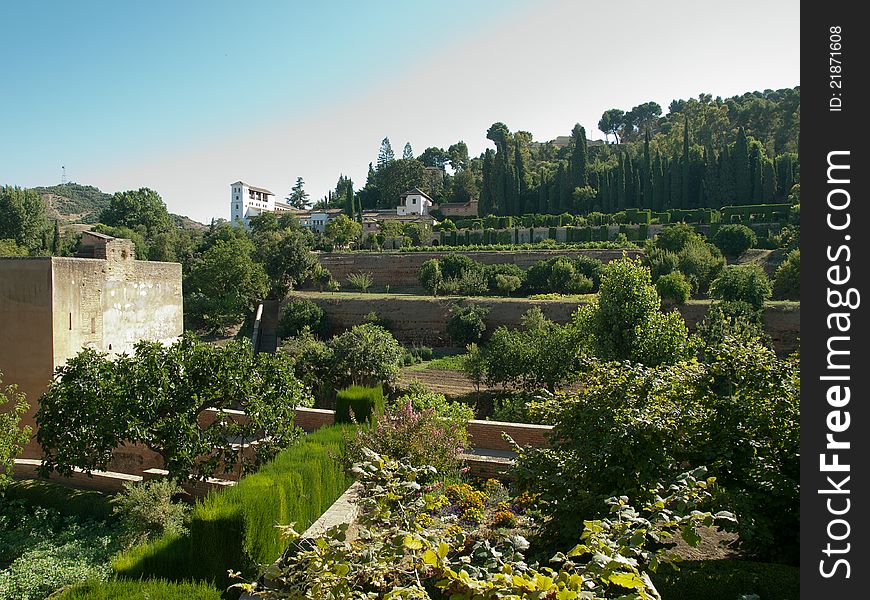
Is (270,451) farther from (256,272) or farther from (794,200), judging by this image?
(794,200)

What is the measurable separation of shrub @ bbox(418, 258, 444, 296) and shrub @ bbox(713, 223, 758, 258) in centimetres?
1804

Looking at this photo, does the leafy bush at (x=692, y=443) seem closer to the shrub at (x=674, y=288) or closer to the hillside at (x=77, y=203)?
the shrub at (x=674, y=288)

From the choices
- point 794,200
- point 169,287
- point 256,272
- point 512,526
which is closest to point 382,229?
point 256,272

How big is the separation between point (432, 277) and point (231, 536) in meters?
32.4

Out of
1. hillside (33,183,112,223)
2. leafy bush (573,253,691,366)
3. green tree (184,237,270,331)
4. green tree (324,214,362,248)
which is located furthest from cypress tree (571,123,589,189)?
hillside (33,183,112,223)

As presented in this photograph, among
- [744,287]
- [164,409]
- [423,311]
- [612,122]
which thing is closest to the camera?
[164,409]

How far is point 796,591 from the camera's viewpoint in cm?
350

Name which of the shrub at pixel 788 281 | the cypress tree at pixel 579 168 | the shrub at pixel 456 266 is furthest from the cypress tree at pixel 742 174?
the shrub at pixel 456 266

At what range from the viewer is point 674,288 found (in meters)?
27.3

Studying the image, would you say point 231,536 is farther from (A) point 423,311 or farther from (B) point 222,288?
(B) point 222,288

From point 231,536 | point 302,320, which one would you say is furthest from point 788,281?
point 231,536

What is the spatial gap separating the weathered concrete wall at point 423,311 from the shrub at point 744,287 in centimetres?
134

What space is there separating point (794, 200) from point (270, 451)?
42725 mm

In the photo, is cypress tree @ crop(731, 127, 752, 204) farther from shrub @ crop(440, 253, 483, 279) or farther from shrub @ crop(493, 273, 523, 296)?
shrub @ crop(440, 253, 483, 279)
